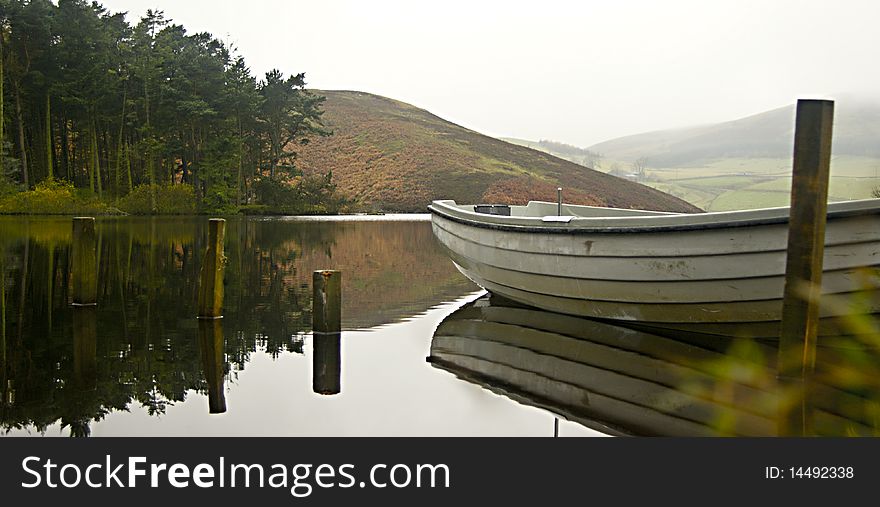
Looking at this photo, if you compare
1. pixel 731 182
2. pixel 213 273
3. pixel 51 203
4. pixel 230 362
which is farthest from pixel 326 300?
pixel 731 182

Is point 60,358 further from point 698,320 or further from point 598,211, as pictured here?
point 598,211

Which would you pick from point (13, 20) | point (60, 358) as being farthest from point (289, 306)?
point (13, 20)

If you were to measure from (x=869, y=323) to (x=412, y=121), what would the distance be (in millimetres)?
78508

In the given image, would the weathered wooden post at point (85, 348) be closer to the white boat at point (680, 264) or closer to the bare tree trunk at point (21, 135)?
the white boat at point (680, 264)

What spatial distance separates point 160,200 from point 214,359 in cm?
3564

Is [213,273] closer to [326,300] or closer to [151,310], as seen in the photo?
[326,300]

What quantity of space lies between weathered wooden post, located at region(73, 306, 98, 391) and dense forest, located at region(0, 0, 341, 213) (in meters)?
29.4

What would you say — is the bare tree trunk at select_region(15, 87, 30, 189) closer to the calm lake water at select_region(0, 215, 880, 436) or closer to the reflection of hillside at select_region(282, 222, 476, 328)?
the reflection of hillside at select_region(282, 222, 476, 328)

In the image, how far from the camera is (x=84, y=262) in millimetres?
10117

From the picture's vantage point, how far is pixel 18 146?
39.3 m

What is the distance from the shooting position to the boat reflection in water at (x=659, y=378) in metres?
5.77

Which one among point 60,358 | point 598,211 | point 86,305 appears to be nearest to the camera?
point 60,358

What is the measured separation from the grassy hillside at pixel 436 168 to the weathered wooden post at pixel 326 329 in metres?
48.5

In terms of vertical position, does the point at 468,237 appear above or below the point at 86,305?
above
